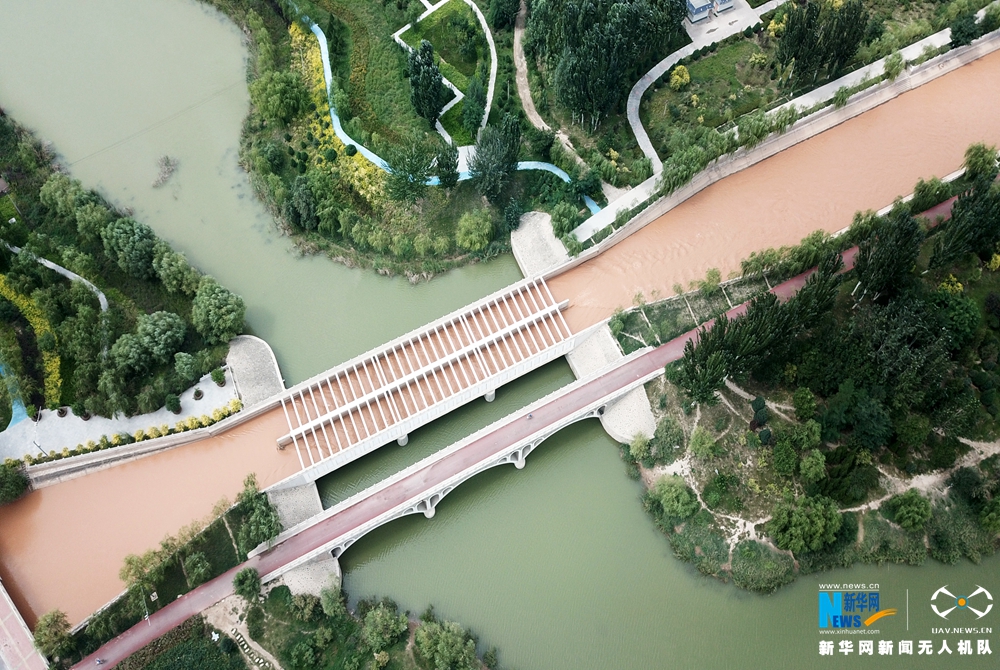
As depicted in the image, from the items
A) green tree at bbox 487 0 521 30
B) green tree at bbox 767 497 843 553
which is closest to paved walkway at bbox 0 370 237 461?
green tree at bbox 767 497 843 553

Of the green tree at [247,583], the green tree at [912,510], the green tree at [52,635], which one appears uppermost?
the green tree at [52,635]

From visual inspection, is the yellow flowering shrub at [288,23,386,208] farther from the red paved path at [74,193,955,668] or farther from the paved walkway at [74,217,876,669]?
the red paved path at [74,193,955,668]

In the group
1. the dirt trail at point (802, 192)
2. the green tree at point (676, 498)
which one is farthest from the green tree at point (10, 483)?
the green tree at point (676, 498)

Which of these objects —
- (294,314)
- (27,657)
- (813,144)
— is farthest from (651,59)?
(27,657)

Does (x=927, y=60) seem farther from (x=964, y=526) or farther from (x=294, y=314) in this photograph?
(x=294, y=314)

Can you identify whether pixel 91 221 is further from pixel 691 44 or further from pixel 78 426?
pixel 691 44

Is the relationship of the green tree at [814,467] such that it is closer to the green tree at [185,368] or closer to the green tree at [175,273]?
the green tree at [185,368]
